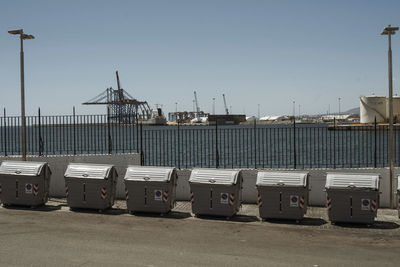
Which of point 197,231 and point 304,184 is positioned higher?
point 304,184

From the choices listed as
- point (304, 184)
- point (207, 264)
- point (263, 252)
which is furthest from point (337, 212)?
point (207, 264)

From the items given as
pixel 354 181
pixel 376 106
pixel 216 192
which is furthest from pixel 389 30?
pixel 376 106

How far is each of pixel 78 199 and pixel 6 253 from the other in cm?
436

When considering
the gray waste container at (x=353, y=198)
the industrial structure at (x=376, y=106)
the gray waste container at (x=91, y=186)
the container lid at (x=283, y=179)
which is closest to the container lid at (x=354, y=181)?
the gray waste container at (x=353, y=198)

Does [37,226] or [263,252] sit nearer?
[263,252]

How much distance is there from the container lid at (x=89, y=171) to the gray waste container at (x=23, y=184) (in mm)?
866

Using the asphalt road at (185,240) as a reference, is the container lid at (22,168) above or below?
above

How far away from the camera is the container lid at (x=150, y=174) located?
1161 centimetres

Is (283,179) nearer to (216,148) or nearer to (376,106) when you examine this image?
(216,148)

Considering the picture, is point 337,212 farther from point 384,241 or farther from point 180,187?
point 180,187

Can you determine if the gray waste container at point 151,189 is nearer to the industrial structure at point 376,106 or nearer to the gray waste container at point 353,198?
the gray waste container at point 353,198

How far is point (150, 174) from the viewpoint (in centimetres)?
1174

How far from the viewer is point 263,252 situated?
26.7 ft

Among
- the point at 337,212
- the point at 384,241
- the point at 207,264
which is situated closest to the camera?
the point at 207,264
